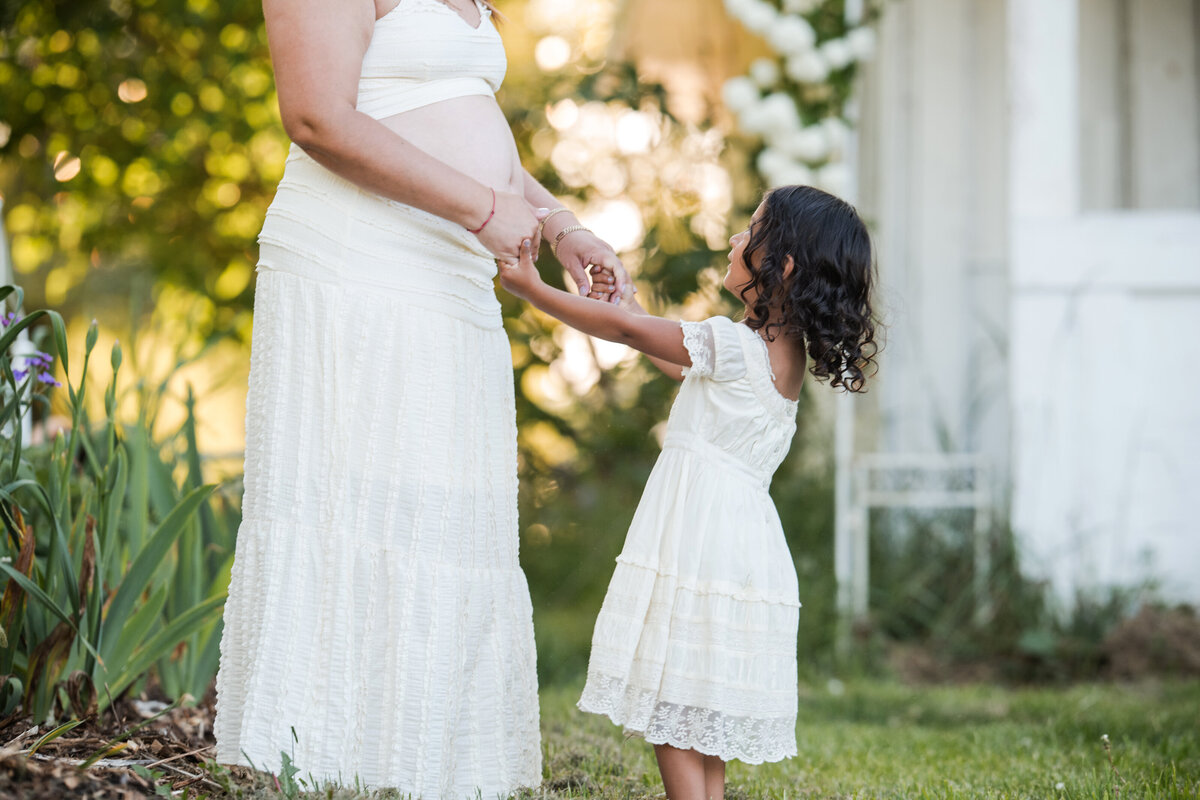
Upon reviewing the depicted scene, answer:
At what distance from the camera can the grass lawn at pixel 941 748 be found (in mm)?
2557

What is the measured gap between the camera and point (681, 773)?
2.19 meters

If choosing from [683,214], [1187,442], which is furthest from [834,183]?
[1187,442]

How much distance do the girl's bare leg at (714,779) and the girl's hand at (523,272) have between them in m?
1.00

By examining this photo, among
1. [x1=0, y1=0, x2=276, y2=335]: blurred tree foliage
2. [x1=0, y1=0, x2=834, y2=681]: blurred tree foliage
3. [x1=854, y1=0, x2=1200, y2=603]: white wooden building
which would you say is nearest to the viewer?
[x1=854, y1=0, x2=1200, y2=603]: white wooden building

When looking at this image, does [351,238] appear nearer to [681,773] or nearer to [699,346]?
[699,346]

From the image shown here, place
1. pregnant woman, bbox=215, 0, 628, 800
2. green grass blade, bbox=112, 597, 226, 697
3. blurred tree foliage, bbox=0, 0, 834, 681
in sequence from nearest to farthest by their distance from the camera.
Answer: pregnant woman, bbox=215, 0, 628, 800, green grass blade, bbox=112, 597, 226, 697, blurred tree foliage, bbox=0, 0, 834, 681

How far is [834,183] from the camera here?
5016 mm

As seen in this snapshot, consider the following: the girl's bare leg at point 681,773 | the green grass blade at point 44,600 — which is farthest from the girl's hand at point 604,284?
the green grass blade at point 44,600

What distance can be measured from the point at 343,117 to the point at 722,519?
3.30ft

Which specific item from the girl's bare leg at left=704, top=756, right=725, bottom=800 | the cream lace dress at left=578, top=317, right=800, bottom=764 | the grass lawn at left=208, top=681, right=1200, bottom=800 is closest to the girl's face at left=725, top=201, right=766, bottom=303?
the cream lace dress at left=578, top=317, right=800, bottom=764

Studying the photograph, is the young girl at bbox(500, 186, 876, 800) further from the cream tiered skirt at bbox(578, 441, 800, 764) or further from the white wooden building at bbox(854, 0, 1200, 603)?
the white wooden building at bbox(854, 0, 1200, 603)

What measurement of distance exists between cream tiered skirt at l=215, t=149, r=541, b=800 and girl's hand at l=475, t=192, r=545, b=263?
0.13m

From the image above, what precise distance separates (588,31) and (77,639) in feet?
14.9

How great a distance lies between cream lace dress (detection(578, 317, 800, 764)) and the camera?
7.13 feet
